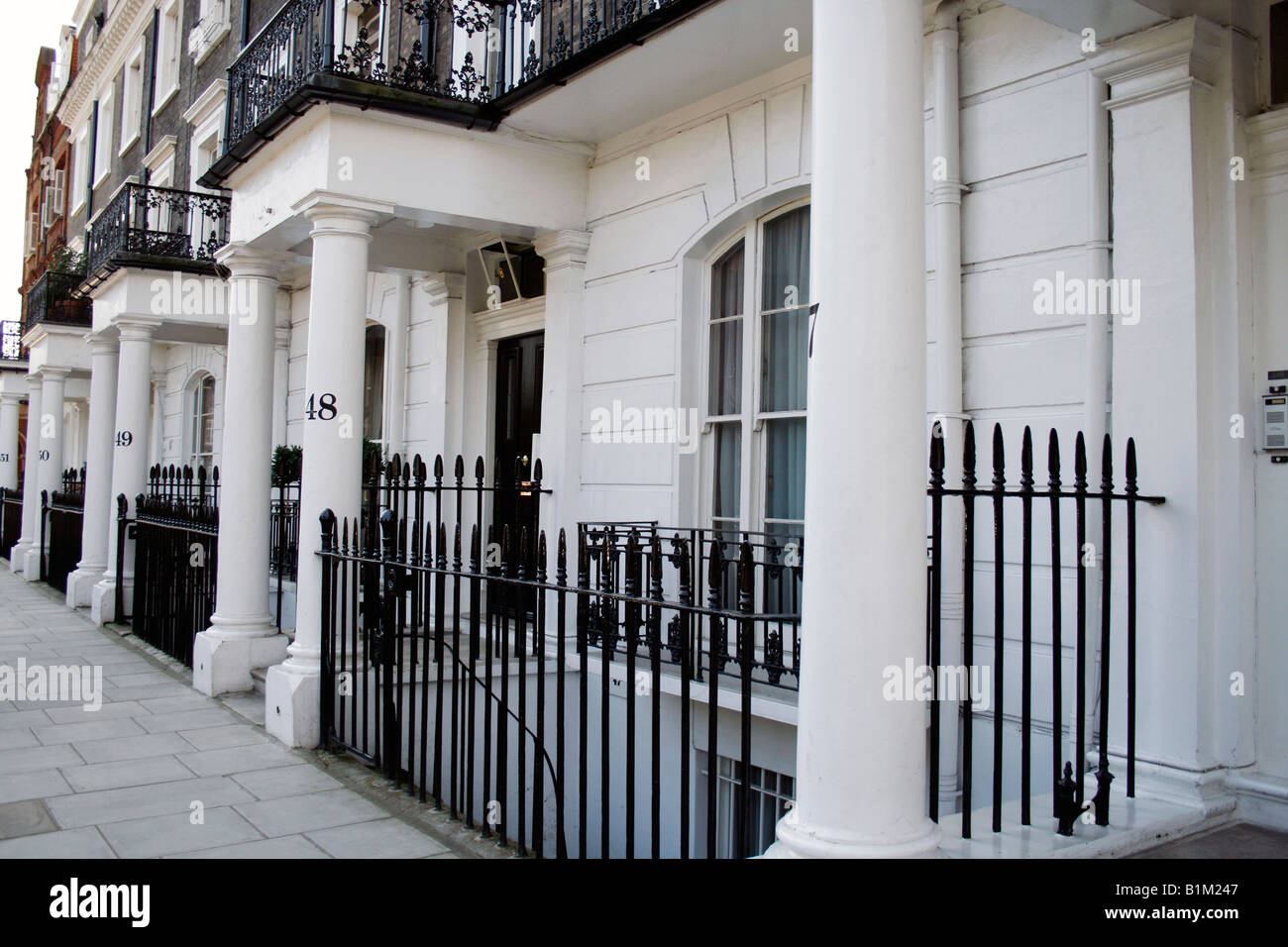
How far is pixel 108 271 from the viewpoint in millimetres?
12586

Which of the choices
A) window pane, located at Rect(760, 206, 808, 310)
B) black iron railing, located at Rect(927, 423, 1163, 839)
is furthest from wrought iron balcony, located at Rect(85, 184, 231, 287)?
black iron railing, located at Rect(927, 423, 1163, 839)

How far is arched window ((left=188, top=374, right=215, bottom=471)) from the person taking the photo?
58.5 feet

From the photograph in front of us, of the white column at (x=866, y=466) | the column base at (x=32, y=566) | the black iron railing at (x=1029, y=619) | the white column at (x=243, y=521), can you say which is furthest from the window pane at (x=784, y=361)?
the column base at (x=32, y=566)

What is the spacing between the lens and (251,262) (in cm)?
833

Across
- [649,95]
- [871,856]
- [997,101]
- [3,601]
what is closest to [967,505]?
[871,856]

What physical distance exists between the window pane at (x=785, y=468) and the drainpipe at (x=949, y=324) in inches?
47.0

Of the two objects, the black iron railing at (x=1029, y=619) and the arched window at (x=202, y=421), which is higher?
the arched window at (x=202, y=421)

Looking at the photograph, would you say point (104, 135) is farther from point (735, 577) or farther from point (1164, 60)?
point (1164, 60)

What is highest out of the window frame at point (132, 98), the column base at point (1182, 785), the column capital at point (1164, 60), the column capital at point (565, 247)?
the window frame at point (132, 98)

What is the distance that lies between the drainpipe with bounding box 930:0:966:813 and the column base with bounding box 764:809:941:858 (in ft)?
6.83

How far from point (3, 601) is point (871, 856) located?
1428 cm

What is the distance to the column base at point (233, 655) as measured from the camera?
784cm

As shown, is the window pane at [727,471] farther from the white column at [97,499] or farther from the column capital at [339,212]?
the white column at [97,499]

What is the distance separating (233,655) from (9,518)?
1711cm
